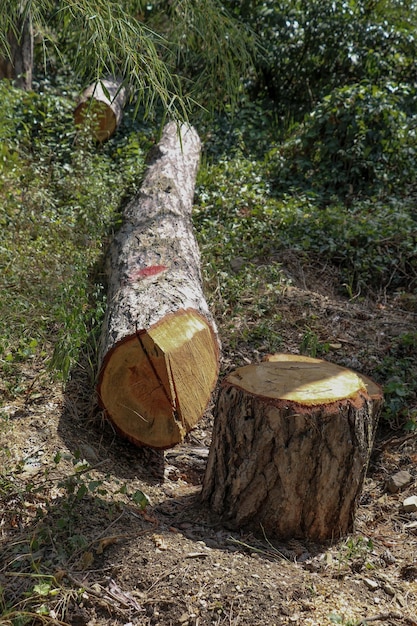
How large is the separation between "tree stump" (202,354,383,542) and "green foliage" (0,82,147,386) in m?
1.13

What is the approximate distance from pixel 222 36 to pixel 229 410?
380 cm

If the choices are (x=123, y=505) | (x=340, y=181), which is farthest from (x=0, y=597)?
(x=340, y=181)

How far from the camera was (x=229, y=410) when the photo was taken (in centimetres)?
315

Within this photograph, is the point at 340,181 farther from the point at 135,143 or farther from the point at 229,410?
the point at 229,410

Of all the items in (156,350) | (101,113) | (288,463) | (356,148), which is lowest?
(288,463)

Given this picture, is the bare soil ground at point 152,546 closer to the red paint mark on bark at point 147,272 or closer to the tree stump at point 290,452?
the tree stump at point 290,452

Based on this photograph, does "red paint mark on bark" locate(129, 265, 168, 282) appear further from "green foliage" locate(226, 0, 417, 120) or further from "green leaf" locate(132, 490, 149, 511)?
"green foliage" locate(226, 0, 417, 120)

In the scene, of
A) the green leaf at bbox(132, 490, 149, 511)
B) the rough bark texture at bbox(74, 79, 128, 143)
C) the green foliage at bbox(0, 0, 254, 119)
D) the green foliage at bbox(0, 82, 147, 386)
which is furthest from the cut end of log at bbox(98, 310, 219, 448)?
the rough bark texture at bbox(74, 79, 128, 143)

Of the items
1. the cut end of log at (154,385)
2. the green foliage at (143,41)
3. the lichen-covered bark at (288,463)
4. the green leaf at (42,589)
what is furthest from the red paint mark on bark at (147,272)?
the green leaf at (42,589)

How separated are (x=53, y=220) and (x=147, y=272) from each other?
6.53 ft

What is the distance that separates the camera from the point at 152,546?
2986 mm

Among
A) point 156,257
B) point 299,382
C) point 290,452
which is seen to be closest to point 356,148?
point 156,257

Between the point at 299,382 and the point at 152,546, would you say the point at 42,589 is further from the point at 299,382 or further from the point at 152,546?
the point at 299,382

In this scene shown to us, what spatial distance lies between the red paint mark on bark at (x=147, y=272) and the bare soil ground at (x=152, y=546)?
0.71 metres
